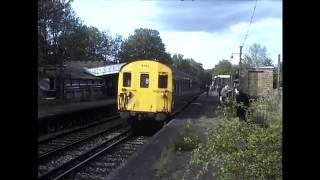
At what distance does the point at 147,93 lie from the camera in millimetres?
19375

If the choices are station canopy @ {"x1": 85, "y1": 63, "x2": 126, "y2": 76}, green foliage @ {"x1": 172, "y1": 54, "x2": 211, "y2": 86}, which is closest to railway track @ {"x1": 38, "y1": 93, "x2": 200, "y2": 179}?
station canopy @ {"x1": 85, "y1": 63, "x2": 126, "y2": 76}

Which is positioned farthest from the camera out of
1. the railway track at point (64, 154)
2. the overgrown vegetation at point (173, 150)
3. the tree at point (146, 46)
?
the tree at point (146, 46)

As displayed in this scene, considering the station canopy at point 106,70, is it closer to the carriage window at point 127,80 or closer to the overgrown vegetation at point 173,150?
the carriage window at point 127,80

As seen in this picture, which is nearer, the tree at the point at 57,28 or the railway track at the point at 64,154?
the railway track at the point at 64,154

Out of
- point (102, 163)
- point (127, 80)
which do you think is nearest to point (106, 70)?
point (127, 80)

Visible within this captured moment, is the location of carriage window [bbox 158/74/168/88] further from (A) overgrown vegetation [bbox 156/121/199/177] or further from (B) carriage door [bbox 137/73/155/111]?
(A) overgrown vegetation [bbox 156/121/199/177]

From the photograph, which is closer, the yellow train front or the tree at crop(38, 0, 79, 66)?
the yellow train front

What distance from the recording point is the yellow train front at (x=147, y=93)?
63.3 ft

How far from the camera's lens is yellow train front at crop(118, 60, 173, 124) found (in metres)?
19.3

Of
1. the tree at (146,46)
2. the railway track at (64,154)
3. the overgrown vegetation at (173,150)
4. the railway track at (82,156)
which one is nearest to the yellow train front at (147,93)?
the railway track at (82,156)

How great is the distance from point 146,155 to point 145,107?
8.19 metres

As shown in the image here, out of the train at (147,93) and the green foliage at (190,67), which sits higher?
the green foliage at (190,67)
